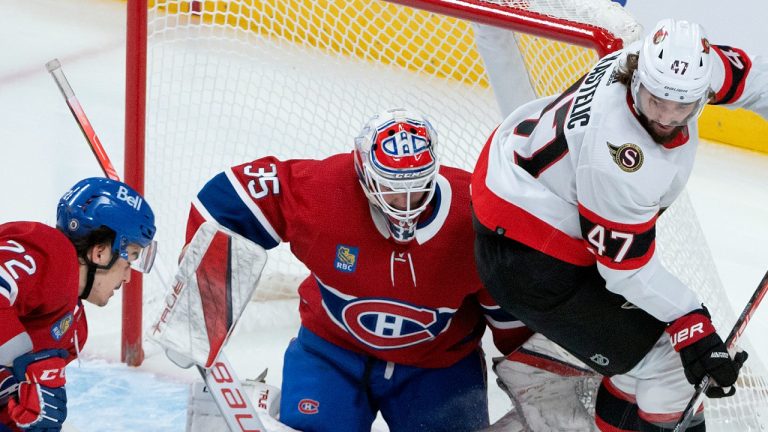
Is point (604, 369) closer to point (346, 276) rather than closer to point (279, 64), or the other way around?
point (346, 276)

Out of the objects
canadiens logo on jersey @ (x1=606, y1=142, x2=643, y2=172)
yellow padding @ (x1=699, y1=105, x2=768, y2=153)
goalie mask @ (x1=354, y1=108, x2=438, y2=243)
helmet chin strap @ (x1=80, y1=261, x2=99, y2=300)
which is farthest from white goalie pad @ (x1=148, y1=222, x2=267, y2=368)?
yellow padding @ (x1=699, y1=105, x2=768, y2=153)

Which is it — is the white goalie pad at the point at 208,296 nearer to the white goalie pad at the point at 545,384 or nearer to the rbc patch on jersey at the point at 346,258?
the rbc patch on jersey at the point at 346,258

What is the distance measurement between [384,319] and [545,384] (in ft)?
1.33

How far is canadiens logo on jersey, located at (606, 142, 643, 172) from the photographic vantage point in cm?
196

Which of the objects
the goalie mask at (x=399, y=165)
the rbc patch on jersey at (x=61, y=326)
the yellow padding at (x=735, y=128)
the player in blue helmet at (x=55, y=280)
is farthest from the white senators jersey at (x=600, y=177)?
the yellow padding at (x=735, y=128)

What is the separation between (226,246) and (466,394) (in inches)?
28.2

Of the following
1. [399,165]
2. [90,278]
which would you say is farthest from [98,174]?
[399,165]

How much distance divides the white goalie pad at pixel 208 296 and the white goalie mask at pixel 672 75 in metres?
0.85

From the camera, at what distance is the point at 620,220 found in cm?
202

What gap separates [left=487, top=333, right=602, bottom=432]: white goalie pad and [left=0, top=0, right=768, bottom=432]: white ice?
0.59 m

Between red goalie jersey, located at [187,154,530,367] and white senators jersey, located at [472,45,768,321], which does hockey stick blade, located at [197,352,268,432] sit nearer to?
red goalie jersey, located at [187,154,530,367]

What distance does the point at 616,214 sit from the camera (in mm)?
2012

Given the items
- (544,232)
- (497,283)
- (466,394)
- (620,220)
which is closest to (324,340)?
(466,394)

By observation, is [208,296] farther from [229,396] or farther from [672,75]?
[672,75]
